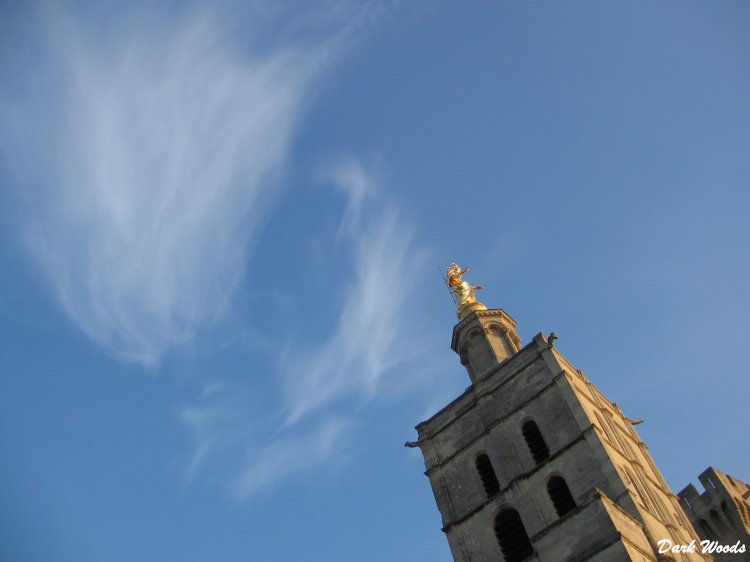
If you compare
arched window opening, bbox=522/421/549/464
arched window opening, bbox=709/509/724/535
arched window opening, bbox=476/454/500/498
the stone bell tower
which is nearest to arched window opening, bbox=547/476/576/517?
the stone bell tower

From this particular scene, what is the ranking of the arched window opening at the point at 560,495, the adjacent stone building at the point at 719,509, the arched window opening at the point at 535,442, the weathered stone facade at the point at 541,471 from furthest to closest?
1. the adjacent stone building at the point at 719,509
2. the arched window opening at the point at 535,442
3. the arched window opening at the point at 560,495
4. the weathered stone facade at the point at 541,471

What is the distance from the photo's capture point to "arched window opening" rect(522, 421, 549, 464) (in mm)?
35531

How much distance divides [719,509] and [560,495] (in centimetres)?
1263

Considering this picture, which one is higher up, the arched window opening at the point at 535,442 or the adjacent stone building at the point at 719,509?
the arched window opening at the point at 535,442

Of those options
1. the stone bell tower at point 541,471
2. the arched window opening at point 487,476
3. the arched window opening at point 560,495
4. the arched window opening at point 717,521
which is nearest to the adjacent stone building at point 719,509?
the arched window opening at point 717,521

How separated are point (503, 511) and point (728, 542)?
13.4 metres

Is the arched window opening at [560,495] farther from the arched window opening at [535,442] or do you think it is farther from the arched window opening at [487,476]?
the arched window opening at [487,476]

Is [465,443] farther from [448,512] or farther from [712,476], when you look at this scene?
[712,476]

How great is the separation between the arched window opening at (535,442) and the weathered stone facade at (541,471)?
0.16ft

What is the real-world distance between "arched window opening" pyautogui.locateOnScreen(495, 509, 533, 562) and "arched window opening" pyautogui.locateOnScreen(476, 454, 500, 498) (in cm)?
144

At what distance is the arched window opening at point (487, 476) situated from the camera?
36031 mm

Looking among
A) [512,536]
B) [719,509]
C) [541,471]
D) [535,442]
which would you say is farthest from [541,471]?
[719,509]

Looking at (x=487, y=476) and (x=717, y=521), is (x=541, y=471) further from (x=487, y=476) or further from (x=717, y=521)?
(x=717, y=521)

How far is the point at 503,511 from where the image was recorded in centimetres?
3453
